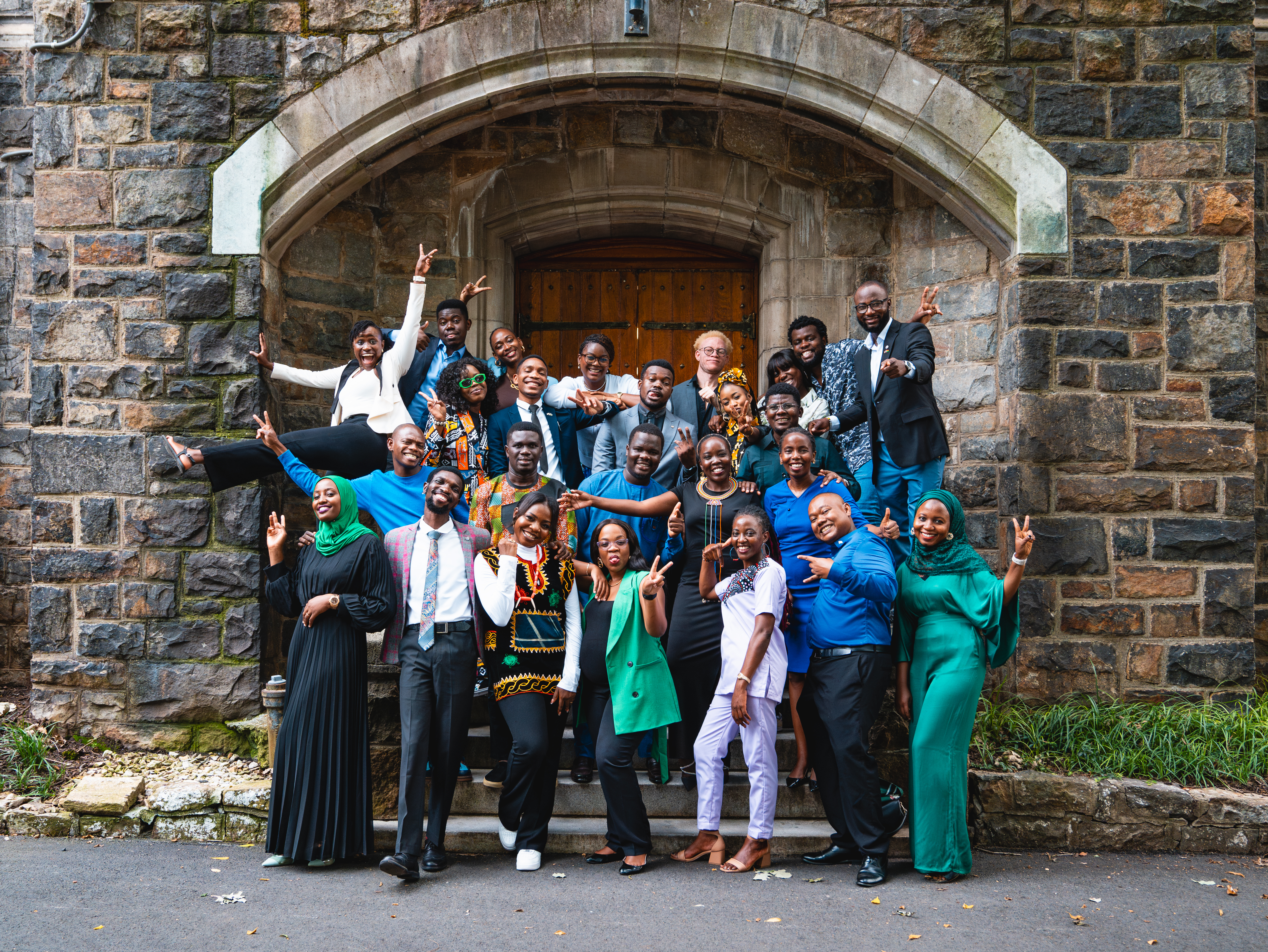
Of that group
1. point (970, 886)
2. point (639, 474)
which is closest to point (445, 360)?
point (639, 474)

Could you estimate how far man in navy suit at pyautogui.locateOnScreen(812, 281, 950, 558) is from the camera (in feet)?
17.1

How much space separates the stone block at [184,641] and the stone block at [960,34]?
505 cm

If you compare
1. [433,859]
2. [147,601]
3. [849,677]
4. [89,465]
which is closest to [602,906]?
[433,859]

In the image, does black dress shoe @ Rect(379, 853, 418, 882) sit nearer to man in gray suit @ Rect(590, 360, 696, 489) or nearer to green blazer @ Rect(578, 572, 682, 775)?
green blazer @ Rect(578, 572, 682, 775)

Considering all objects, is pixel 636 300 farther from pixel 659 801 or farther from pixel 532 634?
pixel 659 801

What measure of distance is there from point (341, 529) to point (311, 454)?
98cm

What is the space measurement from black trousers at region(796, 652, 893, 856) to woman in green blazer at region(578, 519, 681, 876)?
2.05 feet

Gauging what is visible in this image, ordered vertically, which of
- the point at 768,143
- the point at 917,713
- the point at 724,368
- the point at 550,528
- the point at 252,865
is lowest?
the point at 252,865

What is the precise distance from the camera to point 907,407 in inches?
207

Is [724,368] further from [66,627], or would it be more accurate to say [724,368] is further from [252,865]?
[66,627]

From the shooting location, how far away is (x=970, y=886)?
4.25 metres

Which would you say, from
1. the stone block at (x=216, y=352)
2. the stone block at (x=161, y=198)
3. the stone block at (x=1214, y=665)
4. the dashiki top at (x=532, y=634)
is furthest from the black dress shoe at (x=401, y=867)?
the stone block at (x=1214, y=665)

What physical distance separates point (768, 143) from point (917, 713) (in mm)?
4004

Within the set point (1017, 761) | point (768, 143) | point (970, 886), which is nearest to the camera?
point (970, 886)
